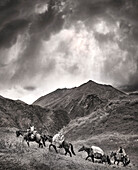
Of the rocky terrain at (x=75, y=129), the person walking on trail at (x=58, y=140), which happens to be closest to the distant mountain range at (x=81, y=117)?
the rocky terrain at (x=75, y=129)

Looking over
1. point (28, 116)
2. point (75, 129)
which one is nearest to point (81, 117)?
point (75, 129)

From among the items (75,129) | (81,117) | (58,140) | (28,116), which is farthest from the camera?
(28,116)

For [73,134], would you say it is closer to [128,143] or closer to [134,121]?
[134,121]

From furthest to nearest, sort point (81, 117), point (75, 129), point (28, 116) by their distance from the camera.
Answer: point (28, 116), point (81, 117), point (75, 129)

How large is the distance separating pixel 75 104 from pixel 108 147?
148 meters

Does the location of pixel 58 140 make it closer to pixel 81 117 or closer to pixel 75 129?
pixel 75 129

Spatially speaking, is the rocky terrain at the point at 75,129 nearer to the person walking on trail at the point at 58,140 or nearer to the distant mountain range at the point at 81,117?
the distant mountain range at the point at 81,117

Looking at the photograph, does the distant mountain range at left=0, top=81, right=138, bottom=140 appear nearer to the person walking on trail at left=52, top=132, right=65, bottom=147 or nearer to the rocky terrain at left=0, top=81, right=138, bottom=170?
the rocky terrain at left=0, top=81, right=138, bottom=170

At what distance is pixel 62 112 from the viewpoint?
157125 mm

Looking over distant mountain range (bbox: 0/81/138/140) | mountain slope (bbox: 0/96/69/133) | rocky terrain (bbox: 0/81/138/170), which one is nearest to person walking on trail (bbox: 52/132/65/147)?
rocky terrain (bbox: 0/81/138/170)

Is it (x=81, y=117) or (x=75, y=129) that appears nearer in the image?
(x=75, y=129)

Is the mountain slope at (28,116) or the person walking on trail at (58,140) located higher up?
the mountain slope at (28,116)

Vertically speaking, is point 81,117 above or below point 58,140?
above

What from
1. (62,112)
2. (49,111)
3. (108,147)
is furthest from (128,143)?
(62,112)
